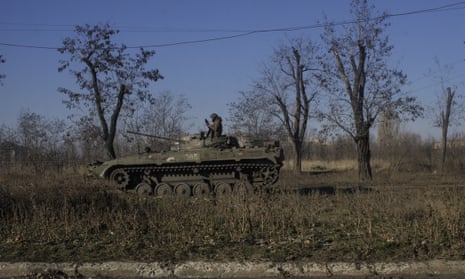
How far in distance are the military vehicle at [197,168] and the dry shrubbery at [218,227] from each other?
4.67 meters

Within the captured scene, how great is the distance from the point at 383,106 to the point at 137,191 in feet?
41.7

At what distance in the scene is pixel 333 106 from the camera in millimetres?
22766

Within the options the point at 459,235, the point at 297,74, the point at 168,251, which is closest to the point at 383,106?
the point at 297,74

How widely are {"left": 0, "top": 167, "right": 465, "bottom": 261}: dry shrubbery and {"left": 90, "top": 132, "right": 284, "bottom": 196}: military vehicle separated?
467cm

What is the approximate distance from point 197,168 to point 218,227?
22.9 ft

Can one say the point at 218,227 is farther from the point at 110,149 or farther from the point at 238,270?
the point at 110,149

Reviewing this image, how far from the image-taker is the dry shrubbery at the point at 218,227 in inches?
244

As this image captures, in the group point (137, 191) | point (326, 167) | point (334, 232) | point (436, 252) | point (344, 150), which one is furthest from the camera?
point (344, 150)

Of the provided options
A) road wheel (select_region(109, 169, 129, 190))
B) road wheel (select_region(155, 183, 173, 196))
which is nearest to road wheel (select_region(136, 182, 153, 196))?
road wheel (select_region(155, 183, 173, 196))

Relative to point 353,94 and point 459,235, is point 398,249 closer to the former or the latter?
point 459,235

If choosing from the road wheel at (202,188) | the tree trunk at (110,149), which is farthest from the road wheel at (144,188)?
the tree trunk at (110,149)

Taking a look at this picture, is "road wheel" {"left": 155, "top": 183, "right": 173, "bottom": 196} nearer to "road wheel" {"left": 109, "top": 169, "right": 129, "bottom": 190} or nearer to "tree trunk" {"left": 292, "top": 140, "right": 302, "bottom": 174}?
"road wheel" {"left": 109, "top": 169, "right": 129, "bottom": 190}

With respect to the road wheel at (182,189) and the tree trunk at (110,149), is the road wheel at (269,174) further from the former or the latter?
the tree trunk at (110,149)

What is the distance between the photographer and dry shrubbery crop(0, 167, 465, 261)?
6.20 meters
